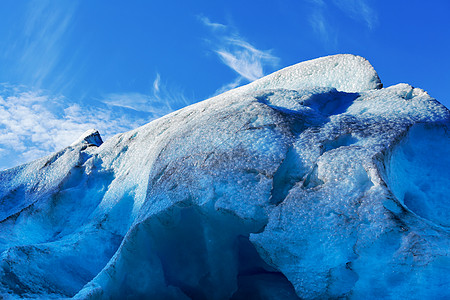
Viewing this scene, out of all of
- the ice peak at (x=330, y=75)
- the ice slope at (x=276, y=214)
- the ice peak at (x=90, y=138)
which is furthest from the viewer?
the ice peak at (x=90, y=138)

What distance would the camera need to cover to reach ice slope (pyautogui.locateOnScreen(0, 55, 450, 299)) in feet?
10.7

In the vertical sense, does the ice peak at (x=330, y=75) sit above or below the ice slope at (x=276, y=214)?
above

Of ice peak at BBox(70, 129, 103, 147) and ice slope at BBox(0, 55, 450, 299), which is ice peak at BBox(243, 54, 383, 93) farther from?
ice peak at BBox(70, 129, 103, 147)

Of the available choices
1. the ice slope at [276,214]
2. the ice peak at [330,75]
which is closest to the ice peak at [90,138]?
the ice slope at [276,214]

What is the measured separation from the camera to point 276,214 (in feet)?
12.1

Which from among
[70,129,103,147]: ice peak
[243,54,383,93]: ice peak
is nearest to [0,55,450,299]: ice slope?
[243,54,383,93]: ice peak

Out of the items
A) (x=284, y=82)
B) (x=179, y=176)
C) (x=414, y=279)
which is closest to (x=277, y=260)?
(x=414, y=279)

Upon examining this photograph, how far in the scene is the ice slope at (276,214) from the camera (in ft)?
10.7

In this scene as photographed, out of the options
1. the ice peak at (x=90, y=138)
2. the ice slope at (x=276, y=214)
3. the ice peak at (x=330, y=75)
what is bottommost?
the ice slope at (x=276, y=214)

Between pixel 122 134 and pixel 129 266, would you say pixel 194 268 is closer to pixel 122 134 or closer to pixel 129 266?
pixel 129 266

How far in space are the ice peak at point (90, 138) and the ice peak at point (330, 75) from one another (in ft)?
13.4

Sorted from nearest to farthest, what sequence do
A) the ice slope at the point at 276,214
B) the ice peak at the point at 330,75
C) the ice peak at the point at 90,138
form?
1. the ice slope at the point at 276,214
2. the ice peak at the point at 330,75
3. the ice peak at the point at 90,138

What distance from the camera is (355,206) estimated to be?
3.47 m

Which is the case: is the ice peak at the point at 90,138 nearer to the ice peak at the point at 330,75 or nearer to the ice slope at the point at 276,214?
the ice slope at the point at 276,214
